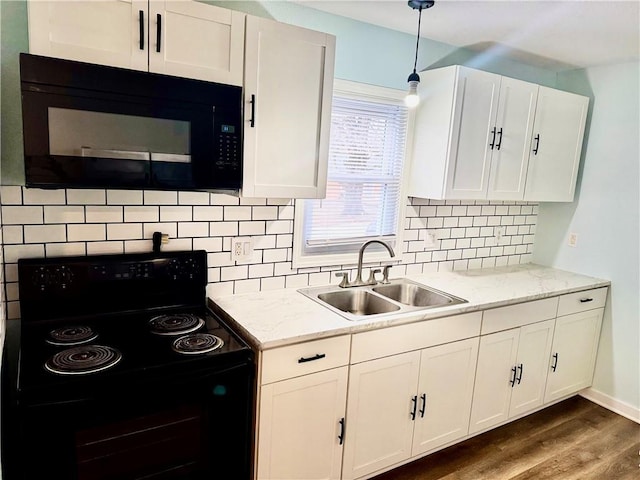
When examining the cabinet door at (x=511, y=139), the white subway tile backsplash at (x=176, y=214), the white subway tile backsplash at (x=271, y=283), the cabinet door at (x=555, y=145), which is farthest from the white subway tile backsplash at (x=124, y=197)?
the cabinet door at (x=555, y=145)

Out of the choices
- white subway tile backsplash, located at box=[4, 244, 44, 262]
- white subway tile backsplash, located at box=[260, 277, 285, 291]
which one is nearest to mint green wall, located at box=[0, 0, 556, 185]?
white subway tile backsplash, located at box=[4, 244, 44, 262]

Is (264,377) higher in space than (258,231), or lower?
lower

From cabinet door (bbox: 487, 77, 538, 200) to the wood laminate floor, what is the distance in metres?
1.47

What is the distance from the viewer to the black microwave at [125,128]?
141 centimetres

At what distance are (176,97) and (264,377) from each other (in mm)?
1107

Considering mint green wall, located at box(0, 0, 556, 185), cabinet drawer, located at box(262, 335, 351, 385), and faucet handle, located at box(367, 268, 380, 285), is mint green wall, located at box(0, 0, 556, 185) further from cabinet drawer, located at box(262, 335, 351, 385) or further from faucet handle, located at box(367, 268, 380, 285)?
cabinet drawer, located at box(262, 335, 351, 385)

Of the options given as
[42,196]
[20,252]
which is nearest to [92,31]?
[42,196]

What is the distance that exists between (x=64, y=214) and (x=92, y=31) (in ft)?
2.42

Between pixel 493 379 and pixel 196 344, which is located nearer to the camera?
pixel 196 344

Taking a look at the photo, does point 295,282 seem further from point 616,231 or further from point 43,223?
point 616,231

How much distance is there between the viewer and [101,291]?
73.7 inches

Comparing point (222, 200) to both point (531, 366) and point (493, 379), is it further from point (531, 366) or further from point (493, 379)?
point (531, 366)

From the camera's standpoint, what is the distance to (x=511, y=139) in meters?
2.76

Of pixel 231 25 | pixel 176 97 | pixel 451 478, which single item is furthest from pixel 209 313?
pixel 451 478
